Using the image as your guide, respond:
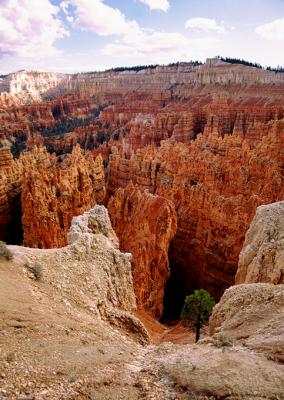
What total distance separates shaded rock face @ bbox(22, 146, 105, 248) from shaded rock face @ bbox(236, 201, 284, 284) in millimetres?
12634

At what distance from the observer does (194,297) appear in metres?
14.4

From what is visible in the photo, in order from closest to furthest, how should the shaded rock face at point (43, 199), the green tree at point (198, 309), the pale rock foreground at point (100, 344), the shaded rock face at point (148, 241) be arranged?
1. the pale rock foreground at point (100, 344)
2. the green tree at point (198, 309)
3. the shaded rock face at point (148, 241)
4. the shaded rock face at point (43, 199)

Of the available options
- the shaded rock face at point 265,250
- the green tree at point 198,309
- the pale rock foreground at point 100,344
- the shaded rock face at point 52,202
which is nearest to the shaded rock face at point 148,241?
the shaded rock face at point 52,202

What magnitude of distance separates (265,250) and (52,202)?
15.5m

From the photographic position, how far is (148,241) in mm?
20844

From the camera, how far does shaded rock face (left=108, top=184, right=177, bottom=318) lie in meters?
20.1

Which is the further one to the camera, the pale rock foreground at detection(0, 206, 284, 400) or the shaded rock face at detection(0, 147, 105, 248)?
the shaded rock face at detection(0, 147, 105, 248)

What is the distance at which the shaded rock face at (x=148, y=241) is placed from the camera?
65.9 feet

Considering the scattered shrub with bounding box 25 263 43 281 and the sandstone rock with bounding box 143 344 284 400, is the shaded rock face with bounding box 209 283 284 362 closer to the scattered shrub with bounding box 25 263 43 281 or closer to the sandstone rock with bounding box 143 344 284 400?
the sandstone rock with bounding box 143 344 284 400

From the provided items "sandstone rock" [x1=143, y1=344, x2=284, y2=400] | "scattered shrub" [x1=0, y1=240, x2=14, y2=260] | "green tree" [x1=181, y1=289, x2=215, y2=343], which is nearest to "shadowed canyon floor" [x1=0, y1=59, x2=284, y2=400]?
"sandstone rock" [x1=143, y1=344, x2=284, y2=400]

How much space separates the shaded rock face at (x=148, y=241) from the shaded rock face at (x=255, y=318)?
9.86 meters

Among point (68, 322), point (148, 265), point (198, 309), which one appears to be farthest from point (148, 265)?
point (68, 322)

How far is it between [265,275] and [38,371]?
7.83 metres

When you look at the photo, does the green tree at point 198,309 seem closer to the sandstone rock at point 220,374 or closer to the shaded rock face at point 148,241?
the shaded rock face at point 148,241
